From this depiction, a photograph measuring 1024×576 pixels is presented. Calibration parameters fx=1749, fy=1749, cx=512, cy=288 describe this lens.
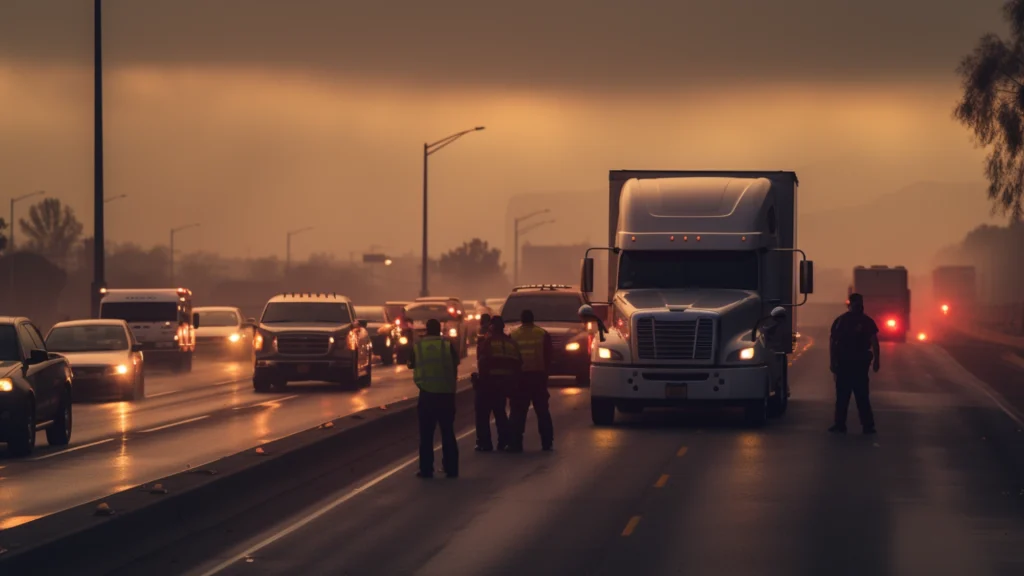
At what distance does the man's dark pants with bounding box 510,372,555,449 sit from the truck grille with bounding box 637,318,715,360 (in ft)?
10.1

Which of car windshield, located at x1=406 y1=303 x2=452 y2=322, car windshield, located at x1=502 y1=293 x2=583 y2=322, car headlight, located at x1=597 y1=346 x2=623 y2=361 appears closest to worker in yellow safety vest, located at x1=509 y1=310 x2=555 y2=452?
car headlight, located at x1=597 y1=346 x2=623 y2=361

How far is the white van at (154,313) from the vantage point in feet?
151

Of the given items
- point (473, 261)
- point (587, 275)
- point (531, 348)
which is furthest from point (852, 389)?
point (473, 261)

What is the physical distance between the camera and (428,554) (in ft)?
43.0

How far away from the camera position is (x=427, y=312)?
50.7 metres

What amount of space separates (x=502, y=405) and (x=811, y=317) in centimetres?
15014

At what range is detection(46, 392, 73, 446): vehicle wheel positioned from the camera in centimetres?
2292

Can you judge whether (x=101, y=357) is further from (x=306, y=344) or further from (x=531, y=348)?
(x=531, y=348)

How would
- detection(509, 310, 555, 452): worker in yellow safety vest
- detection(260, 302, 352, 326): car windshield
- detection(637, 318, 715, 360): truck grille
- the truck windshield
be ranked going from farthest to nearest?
1. detection(260, 302, 352, 326): car windshield
2. the truck windshield
3. detection(637, 318, 715, 360): truck grille
4. detection(509, 310, 555, 452): worker in yellow safety vest

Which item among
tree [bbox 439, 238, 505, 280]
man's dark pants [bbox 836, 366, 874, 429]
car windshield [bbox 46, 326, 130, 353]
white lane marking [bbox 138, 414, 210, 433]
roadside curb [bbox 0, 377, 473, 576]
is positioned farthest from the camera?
tree [bbox 439, 238, 505, 280]

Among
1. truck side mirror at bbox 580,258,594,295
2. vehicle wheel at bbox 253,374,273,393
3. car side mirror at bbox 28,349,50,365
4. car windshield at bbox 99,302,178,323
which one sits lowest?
vehicle wheel at bbox 253,374,273,393

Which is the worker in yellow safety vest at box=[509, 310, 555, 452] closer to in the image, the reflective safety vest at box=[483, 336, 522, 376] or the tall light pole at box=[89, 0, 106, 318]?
the reflective safety vest at box=[483, 336, 522, 376]

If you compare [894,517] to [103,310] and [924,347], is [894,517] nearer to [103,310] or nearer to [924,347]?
[103,310]

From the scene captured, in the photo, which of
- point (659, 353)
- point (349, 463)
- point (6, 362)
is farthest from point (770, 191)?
point (6, 362)
